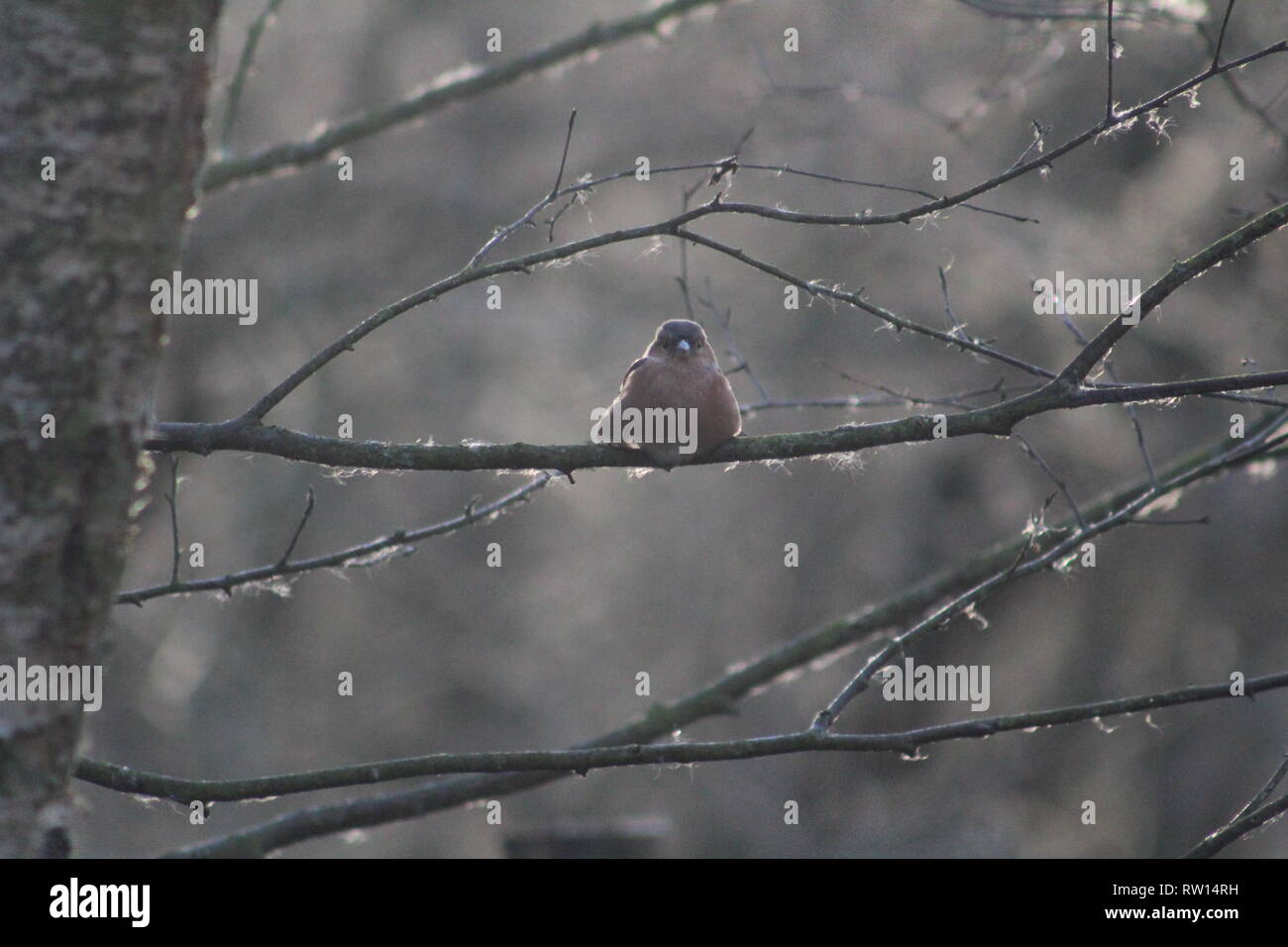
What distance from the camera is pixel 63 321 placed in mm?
2059

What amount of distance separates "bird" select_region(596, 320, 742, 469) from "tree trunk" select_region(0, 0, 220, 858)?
1.65 m

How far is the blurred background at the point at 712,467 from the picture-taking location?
9711 mm

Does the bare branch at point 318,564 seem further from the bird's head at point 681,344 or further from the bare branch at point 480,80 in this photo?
the bare branch at point 480,80

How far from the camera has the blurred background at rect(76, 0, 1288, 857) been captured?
31.9ft

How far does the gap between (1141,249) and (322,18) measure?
8.10m

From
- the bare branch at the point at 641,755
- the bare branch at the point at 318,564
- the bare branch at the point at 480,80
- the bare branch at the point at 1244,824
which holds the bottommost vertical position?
the bare branch at the point at 1244,824

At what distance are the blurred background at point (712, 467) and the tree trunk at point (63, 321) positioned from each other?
597 cm

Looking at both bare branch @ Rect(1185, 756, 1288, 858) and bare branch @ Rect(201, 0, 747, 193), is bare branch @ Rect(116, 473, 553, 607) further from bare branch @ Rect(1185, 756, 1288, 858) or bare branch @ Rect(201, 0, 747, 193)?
bare branch @ Rect(201, 0, 747, 193)

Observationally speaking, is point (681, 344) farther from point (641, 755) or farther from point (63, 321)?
point (63, 321)

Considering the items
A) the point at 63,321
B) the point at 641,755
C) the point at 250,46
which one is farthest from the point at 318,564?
the point at 250,46

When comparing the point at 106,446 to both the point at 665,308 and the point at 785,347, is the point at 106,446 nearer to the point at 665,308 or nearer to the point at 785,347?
the point at 785,347

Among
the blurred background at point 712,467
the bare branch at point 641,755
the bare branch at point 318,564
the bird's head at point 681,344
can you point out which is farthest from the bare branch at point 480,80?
the bare branch at point 641,755

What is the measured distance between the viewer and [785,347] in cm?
1195

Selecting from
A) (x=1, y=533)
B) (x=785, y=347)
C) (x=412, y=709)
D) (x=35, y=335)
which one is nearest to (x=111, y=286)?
(x=35, y=335)
